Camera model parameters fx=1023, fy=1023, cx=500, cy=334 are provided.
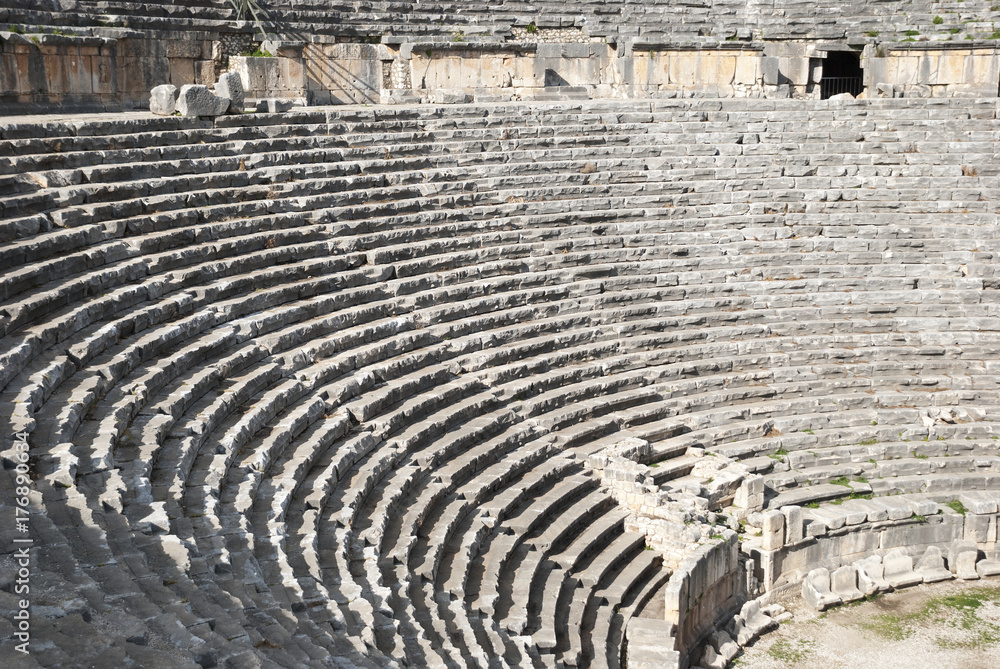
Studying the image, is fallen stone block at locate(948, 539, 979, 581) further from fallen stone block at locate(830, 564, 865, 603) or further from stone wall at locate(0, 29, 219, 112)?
stone wall at locate(0, 29, 219, 112)

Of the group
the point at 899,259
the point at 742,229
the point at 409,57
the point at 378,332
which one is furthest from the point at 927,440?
the point at 409,57

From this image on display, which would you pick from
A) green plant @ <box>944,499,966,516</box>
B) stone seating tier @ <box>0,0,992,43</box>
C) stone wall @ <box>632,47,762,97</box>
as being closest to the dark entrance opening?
stone seating tier @ <box>0,0,992,43</box>

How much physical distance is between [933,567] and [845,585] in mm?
1347

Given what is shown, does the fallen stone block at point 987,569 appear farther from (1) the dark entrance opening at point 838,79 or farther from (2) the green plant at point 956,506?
(1) the dark entrance opening at point 838,79

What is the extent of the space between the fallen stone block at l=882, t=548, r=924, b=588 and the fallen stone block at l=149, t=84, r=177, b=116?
35.1ft


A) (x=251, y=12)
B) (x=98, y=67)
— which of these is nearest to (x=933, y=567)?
(x=98, y=67)

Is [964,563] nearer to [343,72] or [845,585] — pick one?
[845,585]

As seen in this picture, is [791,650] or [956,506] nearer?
[791,650]

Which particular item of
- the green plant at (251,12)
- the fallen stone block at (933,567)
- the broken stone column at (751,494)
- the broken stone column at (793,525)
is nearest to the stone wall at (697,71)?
the green plant at (251,12)

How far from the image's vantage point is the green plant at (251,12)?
55.4 ft

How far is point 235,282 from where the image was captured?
36.5 ft

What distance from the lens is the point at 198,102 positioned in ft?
43.4

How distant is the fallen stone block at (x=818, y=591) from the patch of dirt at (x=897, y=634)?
0.31 feet

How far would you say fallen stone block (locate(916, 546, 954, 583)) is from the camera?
41.7ft
